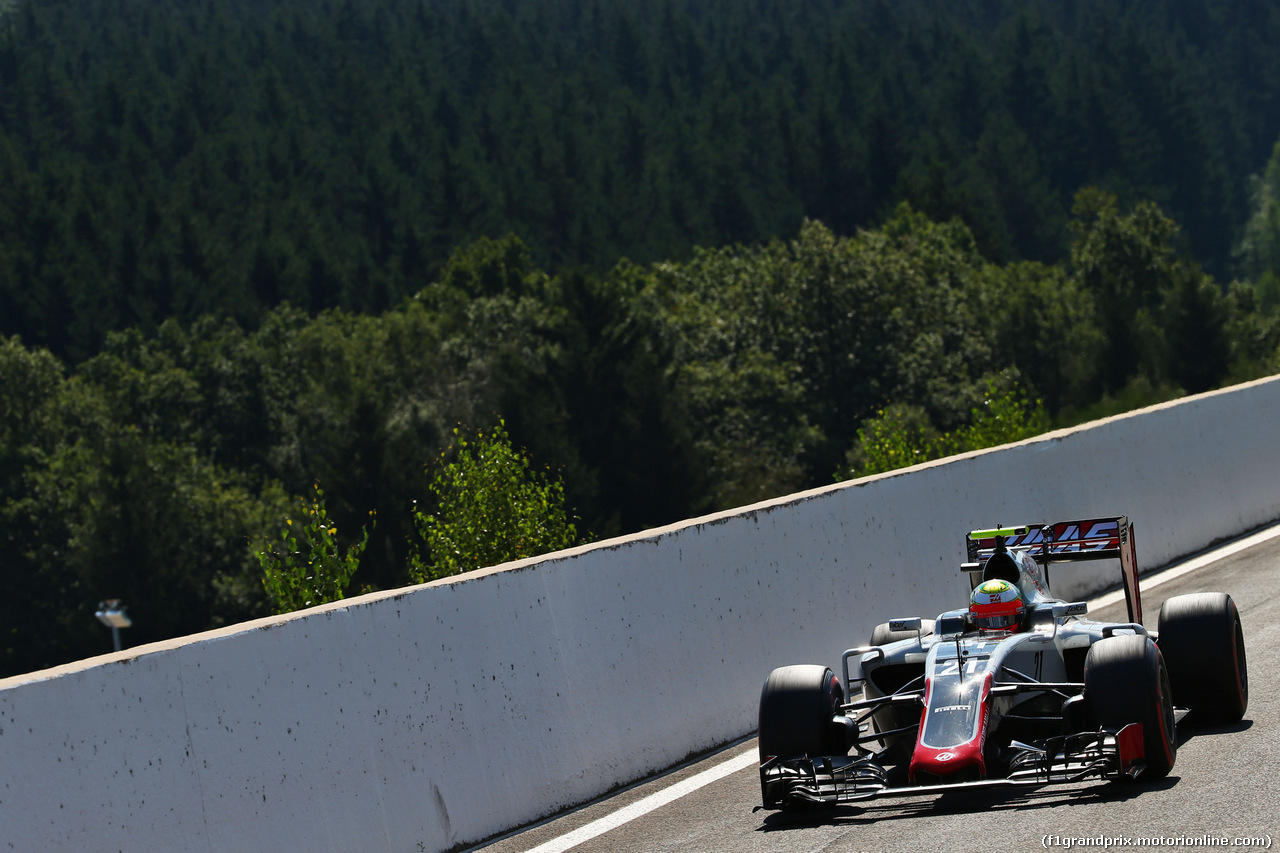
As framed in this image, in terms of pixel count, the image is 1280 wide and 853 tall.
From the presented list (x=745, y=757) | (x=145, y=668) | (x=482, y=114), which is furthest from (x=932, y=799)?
(x=482, y=114)

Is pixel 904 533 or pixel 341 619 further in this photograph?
pixel 904 533

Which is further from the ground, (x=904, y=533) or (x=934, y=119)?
(x=934, y=119)

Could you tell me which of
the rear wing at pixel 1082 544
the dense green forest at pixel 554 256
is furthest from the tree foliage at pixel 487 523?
the rear wing at pixel 1082 544

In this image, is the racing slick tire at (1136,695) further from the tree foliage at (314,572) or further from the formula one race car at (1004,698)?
the tree foliage at (314,572)

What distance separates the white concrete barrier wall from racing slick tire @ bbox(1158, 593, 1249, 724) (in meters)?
2.58

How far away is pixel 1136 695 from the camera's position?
283 inches

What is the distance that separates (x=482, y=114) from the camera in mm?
136250

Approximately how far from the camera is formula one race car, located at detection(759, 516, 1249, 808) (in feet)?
23.1

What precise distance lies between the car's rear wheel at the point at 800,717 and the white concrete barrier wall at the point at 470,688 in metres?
1.19

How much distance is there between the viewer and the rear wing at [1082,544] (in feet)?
31.0

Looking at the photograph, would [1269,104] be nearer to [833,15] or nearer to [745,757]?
[833,15]

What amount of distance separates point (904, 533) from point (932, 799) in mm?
4427

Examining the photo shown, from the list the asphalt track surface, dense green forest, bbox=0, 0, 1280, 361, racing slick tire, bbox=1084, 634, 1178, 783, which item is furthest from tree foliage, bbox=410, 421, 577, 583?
Result: dense green forest, bbox=0, 0, 1280, 361

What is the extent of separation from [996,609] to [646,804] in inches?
77.7
